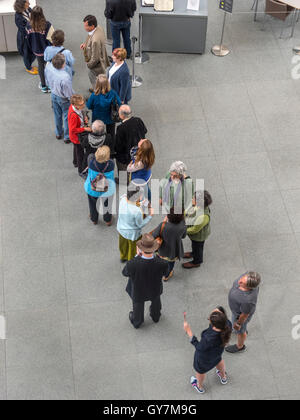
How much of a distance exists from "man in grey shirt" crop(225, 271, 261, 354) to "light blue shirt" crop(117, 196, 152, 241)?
4.40 ft

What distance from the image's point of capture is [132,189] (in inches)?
278

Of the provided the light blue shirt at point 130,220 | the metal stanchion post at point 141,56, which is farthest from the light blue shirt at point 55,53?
the light blue shirt at point 130,220

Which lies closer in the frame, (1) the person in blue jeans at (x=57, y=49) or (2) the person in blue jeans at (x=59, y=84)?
(2) the person in blue jeans at (x=59, y=84)

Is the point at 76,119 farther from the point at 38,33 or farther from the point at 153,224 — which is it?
the point at 38,33

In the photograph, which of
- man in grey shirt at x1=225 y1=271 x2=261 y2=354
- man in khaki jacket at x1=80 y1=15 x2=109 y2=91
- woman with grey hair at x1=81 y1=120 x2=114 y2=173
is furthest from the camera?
man in khaki jacket at x1=80 y1=15 x2=109 y2=91

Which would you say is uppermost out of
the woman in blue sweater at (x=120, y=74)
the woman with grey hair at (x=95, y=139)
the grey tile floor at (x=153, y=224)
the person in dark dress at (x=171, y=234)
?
the woman in blue sweater at (x=120, y=74)

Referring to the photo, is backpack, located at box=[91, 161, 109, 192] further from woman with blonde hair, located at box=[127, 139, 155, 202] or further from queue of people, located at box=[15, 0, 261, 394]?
woman with blonde hair, located at box=[127, 139, 155, 202]

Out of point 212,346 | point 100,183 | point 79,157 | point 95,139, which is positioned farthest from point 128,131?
point 212,346

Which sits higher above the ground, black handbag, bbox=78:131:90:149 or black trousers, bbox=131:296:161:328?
black handbag, bbox=78:131:90:149

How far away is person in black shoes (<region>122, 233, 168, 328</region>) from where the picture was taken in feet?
19.1

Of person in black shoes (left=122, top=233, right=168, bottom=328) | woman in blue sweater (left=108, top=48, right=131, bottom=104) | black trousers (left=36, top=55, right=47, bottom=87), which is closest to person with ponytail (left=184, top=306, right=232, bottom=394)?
person in black shoes (left=122, top=233, right=168, bottom=328)

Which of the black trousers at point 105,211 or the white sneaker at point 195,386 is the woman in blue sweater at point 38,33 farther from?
the white sneaker at point 195,386

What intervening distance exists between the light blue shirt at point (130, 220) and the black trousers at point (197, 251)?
731 millimetres

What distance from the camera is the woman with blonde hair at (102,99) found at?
7.48 metres
